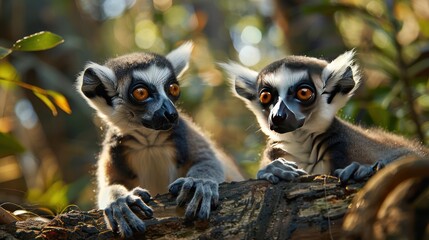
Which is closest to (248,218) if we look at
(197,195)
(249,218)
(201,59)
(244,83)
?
(249,218)

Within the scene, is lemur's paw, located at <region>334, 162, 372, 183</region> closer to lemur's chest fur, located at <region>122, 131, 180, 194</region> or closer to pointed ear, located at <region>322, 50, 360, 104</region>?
pointed ear, located at <region>322, 50, 360, 104</region>

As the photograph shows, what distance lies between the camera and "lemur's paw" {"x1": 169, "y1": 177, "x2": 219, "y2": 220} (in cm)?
392

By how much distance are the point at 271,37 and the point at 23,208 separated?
912 centimetres

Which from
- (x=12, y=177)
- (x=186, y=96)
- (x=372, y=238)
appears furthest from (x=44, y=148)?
(x=372, y=238)

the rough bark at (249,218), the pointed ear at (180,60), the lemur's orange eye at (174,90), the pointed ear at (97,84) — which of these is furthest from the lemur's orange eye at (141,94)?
the rough bark at (249,218)

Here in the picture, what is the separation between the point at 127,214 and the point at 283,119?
1452 millimetres

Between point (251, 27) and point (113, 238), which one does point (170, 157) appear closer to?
point (113, 238)

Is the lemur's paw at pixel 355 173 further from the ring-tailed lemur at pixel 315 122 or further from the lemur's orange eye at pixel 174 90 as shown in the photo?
the lemur's orange eye at pixel 174 90

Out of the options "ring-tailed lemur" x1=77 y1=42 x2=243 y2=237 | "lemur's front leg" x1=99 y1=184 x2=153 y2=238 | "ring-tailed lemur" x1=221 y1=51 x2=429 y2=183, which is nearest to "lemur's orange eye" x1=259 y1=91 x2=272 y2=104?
"ring-tailed lemur" x1=221 y1=51 x2=429 y2=183

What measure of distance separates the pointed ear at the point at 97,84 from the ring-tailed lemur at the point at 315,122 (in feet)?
4.17

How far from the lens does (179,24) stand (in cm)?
1415

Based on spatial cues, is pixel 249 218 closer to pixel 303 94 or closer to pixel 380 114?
pixel 303 94

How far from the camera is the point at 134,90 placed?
527 cm

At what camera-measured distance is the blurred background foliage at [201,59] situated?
6.80 metres
